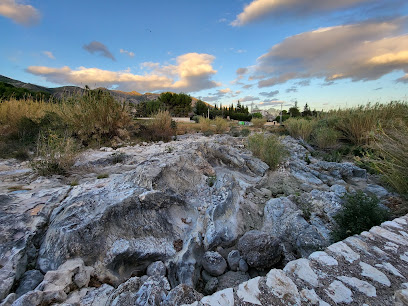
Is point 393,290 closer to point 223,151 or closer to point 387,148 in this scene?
point 387,148

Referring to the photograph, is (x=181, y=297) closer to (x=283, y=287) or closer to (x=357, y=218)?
(x=283, y=287)

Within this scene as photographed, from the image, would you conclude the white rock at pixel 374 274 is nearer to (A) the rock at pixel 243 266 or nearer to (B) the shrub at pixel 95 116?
(A) the rock at pixel 243 266

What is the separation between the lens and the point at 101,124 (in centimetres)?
739

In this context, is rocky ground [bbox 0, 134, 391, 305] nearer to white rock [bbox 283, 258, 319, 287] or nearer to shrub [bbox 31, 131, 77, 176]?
shrub [bbox 31, 131, 77, 176]

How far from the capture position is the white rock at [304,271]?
4.99 feet

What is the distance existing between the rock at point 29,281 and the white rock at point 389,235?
3.45 m

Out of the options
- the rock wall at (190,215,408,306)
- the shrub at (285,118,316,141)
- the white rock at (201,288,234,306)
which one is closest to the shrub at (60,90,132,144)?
the white rock at (201,288,234,306)

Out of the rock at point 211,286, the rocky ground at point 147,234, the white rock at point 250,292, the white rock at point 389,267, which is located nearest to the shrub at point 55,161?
the rocky ground at point 147,234

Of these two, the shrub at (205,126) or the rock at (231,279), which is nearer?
the rock at (231,279)

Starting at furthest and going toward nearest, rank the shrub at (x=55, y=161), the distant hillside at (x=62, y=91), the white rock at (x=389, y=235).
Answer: the distant hillside at (x=62, y=91) < the shrub at (x=55, y=161) < the white rock at (x=389, y=235)

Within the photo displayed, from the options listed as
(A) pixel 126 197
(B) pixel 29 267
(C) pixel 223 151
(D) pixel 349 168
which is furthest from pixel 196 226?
(D) pixel 349 168

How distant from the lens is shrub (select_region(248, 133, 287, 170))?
18.5 feet

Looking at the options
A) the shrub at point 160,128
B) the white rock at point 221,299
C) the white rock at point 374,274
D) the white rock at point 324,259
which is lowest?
the white rock at point 221,299

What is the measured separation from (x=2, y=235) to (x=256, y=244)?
286cm
